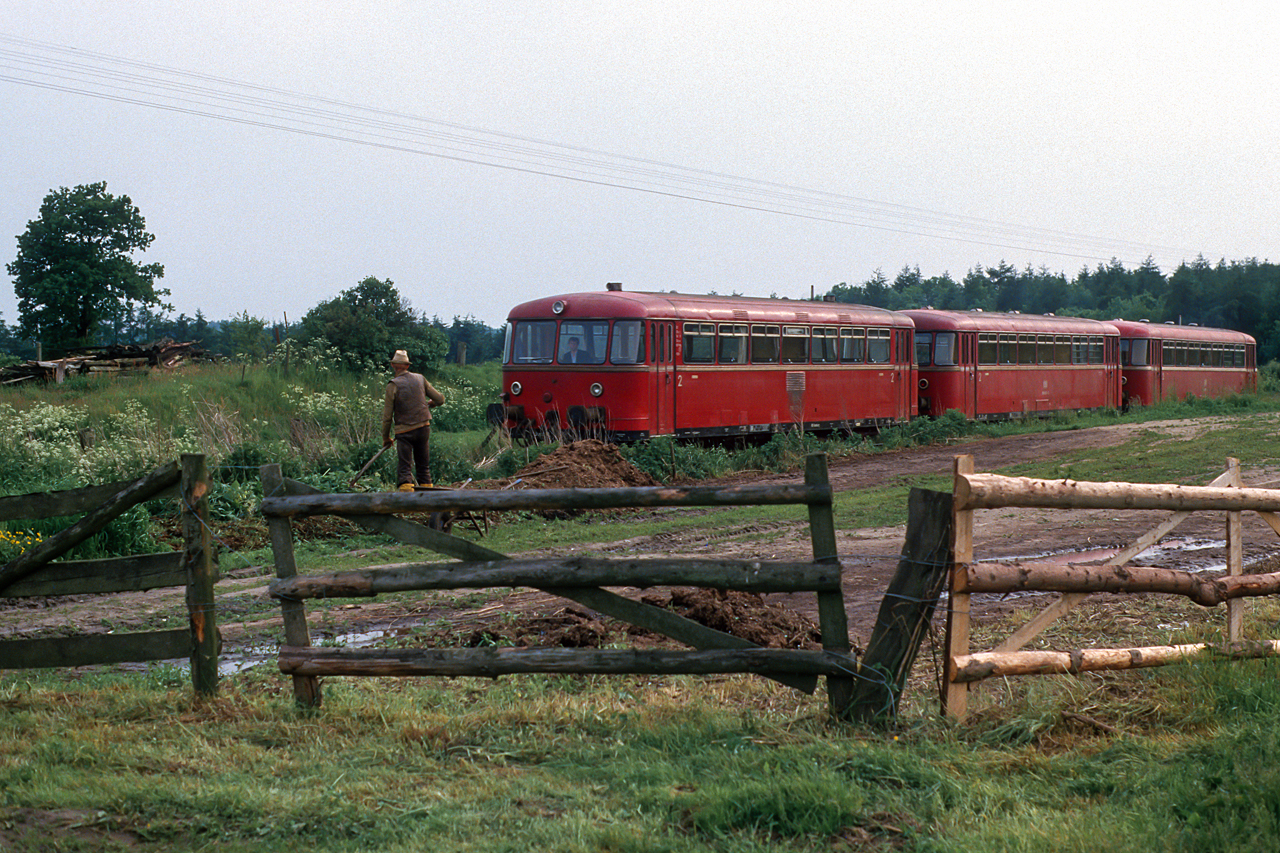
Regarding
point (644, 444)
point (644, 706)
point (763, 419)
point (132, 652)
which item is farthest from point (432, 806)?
point (763, 419)

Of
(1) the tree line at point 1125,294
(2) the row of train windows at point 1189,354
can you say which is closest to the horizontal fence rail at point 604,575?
(2) the row of train windows at point 1189,354

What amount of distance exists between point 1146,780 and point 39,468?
1457cm

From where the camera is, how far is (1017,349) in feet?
104

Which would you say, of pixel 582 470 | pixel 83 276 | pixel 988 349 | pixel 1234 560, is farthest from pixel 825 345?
pixel 83 276

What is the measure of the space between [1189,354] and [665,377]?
2760 centimetres

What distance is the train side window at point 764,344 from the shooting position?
22.9 meters

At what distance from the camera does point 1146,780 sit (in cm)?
466

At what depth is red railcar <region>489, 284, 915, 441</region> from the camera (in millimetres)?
20516

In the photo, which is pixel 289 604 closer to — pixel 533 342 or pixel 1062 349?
pixel 533 342

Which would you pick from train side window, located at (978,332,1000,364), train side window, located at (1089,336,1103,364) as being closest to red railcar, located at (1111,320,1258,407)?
train side window, located at (1089,336,1103,364)

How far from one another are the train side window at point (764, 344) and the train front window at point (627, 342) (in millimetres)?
3283

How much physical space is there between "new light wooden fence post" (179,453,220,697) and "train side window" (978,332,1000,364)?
2621 cm

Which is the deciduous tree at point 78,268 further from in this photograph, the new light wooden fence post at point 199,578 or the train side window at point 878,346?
the new light wooden fence post at point 199,578

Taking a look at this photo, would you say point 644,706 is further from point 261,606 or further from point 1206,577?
point 261,606
